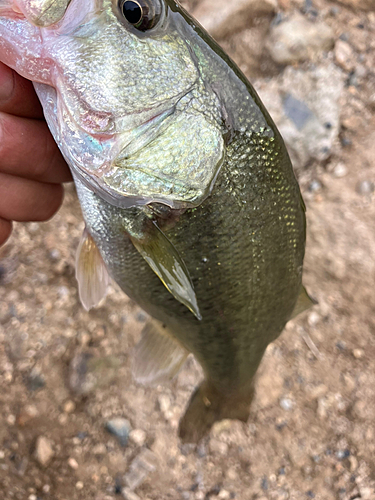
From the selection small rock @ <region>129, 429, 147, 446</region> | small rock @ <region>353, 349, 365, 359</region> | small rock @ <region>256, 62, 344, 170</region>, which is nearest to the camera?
small rock @ <region>129, 429, 147, 446</region>

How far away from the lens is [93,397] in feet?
6.70

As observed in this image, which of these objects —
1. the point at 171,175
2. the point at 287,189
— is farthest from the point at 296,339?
the point at 171,175

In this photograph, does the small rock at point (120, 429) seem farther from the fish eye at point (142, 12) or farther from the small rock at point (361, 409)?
the fish eye at point (142, 12)

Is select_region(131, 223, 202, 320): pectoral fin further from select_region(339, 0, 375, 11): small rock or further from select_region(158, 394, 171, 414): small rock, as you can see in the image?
select_region(339, 0, 375, 11): small rock

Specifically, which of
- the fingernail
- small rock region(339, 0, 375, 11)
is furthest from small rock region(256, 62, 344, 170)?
the fingernail

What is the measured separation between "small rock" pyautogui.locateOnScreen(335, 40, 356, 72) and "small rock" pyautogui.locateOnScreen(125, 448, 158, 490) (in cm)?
279

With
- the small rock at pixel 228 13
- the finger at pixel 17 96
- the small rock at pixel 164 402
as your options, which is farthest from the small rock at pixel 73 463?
the small rock at pixel 228 13

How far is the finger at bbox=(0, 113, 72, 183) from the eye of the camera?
125 centimetres

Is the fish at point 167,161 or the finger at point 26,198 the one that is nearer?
the fish at point 167,161

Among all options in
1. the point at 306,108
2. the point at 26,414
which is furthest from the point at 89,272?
the point at 306,108

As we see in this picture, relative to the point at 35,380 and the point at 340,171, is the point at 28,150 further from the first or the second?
the point at 340,171

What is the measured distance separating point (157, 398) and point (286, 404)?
0.70 m

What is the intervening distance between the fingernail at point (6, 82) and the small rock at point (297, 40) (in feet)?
7.23

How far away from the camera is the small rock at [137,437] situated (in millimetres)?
2014
